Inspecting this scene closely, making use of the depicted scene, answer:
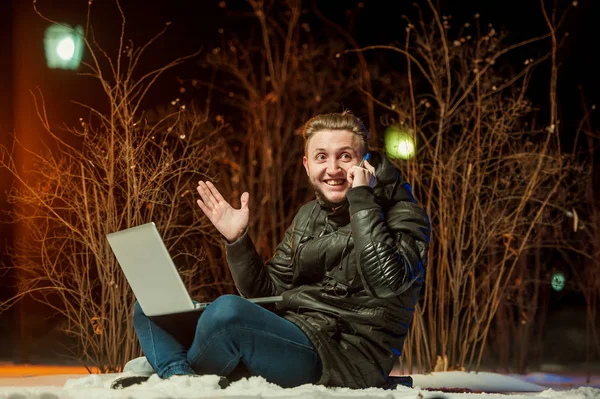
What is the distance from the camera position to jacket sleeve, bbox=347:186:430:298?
2.65 meters

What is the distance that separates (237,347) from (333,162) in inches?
29.1

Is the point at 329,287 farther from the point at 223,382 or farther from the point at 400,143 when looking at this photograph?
the point at 400,143

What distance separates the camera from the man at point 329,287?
8.55ft

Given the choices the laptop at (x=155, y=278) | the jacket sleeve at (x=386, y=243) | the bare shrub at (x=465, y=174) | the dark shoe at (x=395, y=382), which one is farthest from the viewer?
the bare shrub at (x=465, y=174)

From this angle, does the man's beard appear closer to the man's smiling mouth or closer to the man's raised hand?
the man's smiling mouth

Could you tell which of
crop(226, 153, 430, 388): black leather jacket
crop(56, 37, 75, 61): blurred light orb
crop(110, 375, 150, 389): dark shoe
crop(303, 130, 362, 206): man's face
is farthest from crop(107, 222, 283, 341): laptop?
crop(56, 37, 75, 61): blurred light orb

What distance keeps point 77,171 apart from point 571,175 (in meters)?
3.61

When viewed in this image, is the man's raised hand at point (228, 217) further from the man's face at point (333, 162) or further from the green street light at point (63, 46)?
the green street light at point (63, 46)

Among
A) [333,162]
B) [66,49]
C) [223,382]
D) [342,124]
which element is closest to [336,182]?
[333,162]

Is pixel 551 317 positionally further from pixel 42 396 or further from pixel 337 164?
pixel 42 396

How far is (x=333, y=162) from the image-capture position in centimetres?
299

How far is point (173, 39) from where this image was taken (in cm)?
678

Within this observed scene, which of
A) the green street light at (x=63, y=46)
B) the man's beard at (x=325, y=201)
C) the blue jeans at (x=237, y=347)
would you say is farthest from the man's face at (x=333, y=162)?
the green street light at (x=63, y=46)

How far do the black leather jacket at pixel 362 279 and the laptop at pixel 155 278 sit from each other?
370mm
